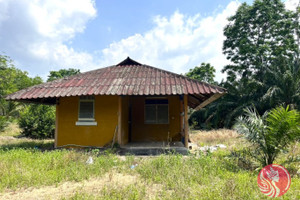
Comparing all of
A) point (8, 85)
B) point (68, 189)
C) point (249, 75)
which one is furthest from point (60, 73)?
point (68, 189)

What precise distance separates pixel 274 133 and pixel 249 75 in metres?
19.9

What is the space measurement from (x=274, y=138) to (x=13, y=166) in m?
7.49

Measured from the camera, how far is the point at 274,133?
525cm

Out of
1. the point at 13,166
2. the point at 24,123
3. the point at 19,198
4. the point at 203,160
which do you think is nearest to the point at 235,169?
the point at 203,160

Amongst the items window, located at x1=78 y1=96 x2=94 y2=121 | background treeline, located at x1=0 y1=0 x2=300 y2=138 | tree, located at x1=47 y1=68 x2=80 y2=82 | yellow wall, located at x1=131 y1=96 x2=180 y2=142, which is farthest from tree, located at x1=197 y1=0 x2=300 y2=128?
tree, located at x1=47 y1=68 x2=80 y2=82

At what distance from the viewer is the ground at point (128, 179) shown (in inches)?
152

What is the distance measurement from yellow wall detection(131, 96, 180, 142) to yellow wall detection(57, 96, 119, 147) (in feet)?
8.13

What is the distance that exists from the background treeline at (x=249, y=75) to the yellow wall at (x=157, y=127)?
22.4ft

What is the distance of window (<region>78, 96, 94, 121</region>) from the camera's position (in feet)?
28.4

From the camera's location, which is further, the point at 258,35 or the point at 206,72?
the point at 206,72

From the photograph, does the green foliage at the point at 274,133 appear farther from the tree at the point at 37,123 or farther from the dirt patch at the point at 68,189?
the tree at the point at 37,123

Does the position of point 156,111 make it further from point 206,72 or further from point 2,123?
point 206,72

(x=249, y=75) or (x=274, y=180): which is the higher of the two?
(x=249, y=75)

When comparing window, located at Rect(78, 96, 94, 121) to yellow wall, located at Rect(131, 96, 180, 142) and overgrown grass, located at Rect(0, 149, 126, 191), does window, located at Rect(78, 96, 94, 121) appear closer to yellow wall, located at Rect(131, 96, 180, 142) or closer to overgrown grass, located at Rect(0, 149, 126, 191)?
overgrown grass, located at Rect(0, 149, 126, 191)
